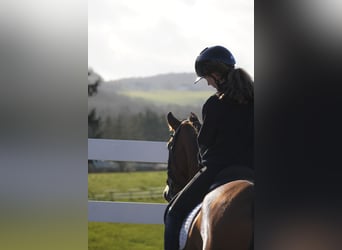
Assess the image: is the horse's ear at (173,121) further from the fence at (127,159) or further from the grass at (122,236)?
Result: the grass at (122,236)

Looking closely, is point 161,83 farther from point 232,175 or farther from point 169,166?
point 232,175

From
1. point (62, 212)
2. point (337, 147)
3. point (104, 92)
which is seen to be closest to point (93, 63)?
point (104, 92)

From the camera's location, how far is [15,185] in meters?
2.69

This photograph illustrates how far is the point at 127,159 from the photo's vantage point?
3.37 meters

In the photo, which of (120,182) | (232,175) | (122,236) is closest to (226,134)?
(232,175)

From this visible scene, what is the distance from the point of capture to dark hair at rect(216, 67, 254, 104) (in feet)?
8.88

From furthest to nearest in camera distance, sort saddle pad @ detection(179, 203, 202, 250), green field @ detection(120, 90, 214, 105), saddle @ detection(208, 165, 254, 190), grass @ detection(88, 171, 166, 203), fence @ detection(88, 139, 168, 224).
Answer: grass @ detection(88, 171, 166, 203)
fence @ detection(88, 139, 168, 224)
green field @ detection(120, 90, 214, 105)
saddle pad @ detection(179, 203, 202, 250)
saddle @ detection(208, 165, 254, 190)

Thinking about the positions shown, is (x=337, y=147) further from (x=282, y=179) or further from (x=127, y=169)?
(x=127, y=169)

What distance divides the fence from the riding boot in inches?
15.2

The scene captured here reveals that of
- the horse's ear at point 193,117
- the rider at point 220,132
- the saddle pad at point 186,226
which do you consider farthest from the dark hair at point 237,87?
the saddle pad at point 186,226

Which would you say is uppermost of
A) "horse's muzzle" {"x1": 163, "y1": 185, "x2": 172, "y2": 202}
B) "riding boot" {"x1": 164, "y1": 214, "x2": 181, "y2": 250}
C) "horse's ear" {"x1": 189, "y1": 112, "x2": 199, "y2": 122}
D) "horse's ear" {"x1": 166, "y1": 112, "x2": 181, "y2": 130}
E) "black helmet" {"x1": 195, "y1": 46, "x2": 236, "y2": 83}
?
"black helmet" {"x1": 195, "y1": 46, "x2": 236, "y2": 83}

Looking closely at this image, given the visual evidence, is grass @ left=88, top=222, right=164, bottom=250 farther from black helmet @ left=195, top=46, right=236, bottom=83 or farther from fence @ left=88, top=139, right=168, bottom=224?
black helmet @ left=195, top=46, right=236, bottom=83

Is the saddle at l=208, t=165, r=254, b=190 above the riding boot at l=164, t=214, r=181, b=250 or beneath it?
above

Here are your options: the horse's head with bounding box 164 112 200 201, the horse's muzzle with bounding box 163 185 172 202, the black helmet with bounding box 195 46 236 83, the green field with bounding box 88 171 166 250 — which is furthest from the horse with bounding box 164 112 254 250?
the green field with bounding box 88 171 166 250
